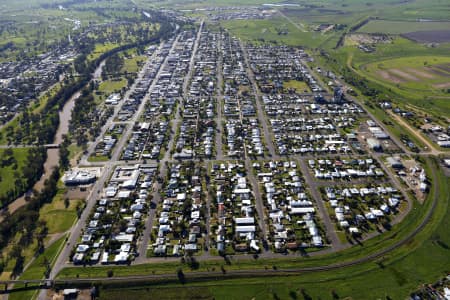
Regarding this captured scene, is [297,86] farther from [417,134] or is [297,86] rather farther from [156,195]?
[156,195]

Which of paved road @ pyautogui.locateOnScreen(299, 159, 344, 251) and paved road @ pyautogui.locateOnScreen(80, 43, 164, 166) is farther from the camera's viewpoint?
paved road @ pyautogui.locateOnScreen(80, 43, 164, 166)

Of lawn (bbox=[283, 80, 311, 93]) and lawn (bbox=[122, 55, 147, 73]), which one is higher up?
lawn (bbox=[122, 55, 147, 73])

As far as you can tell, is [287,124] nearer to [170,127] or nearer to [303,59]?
[170,127]

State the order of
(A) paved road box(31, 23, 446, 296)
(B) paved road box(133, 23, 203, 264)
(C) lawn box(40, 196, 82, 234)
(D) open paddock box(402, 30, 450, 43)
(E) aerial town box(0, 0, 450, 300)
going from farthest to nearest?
(D) open paddock box(402, 30, 450, 43)
(C) lawn box(40, 196, 82, 234)
(B) paved road box(133, 23, 203, 264)
(A) paved road box(31, 23, 446, 296)
(E) aerial town box(0, 0, 450, 300)

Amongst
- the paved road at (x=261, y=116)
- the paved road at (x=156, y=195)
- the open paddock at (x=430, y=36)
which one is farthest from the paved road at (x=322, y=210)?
the open paddock at (x=430, y=36)

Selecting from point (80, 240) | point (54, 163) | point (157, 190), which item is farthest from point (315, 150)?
point (54, 163)

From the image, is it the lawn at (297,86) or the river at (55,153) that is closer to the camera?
the river at (55,153)

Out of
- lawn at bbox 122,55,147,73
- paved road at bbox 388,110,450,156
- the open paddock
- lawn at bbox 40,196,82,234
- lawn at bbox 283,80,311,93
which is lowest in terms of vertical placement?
lawn at bbox 40,196,82,234

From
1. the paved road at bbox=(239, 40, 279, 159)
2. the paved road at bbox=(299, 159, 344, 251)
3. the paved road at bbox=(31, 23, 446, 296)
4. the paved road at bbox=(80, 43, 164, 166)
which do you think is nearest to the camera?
the paved road at bbox=(31, 23, 446, 296)

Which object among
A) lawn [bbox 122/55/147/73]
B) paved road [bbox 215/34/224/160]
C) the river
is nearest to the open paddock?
paved road [bbox 215/34/224/160]

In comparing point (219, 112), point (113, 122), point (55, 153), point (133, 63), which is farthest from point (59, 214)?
point (133, 63)

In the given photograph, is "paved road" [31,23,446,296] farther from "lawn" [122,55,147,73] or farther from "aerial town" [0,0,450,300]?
"lawn" [122,55,147,73]

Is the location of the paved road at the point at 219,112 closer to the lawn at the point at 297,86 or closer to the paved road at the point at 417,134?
the lawn at the point at 297,86
